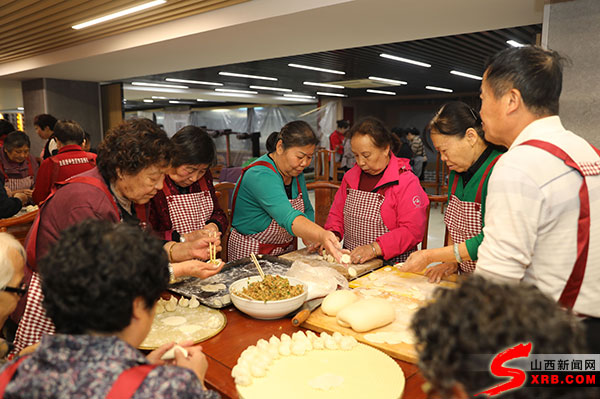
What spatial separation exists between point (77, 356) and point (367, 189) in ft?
7.07

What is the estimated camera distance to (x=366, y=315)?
149 centimetres

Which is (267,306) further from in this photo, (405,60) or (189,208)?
(405,60)

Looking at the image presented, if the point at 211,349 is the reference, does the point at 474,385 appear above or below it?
above

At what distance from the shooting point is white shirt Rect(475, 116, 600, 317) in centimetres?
114

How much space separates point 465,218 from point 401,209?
1.63ft

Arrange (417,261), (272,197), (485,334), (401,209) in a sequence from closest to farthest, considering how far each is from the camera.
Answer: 1. (485,334)
2. (417,261)
3. (272,197)
4. (401,209)

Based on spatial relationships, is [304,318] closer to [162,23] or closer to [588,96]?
[588,96]

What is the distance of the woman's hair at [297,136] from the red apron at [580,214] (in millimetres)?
1537

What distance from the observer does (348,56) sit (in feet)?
23.6

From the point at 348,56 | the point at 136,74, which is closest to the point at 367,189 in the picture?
the point at 348,56

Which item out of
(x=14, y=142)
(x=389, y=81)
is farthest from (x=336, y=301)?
(x=389, y=81)

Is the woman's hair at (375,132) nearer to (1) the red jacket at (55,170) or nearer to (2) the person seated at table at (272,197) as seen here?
(2) the person seated at table at (272,197)

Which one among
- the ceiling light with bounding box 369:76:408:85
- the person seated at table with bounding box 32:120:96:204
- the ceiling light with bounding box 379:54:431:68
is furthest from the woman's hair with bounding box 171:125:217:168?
the ceiling light with bounding box 369:76:408:85

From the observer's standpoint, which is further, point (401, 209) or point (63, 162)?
point (63, 162)
